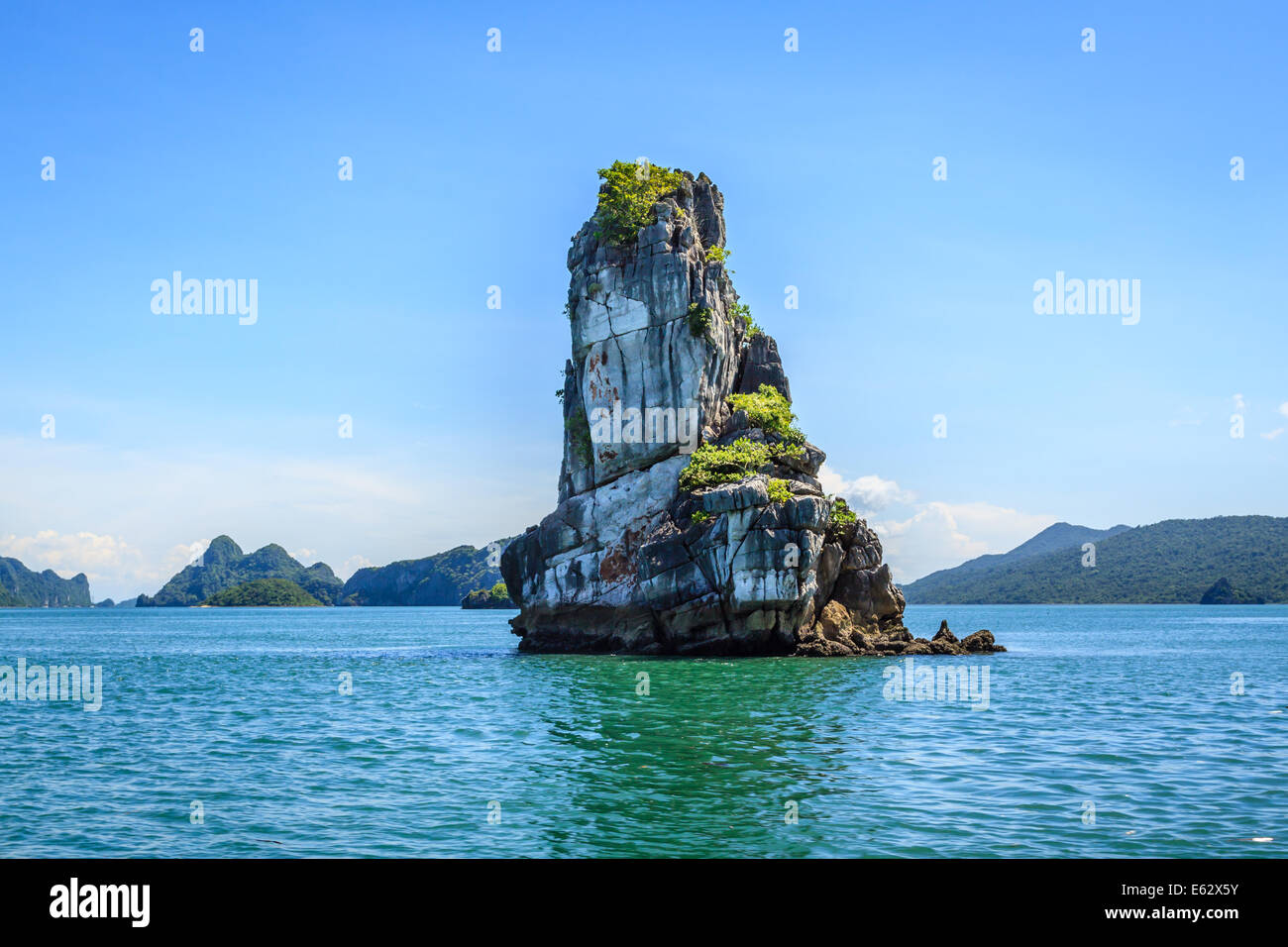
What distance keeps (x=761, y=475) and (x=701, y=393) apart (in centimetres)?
765

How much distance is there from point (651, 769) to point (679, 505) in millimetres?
33632

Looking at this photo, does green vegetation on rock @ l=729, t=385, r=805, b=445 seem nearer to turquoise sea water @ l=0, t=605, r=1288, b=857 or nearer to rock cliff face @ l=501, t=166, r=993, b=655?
rock cliff face @ l=501, t=166, r=993, b=655

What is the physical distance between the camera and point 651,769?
2198 centimetres

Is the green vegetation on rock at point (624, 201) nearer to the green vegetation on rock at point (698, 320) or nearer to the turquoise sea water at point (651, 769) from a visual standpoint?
the green vegetation on rock at point (698, 320)

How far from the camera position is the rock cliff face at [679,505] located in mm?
51781

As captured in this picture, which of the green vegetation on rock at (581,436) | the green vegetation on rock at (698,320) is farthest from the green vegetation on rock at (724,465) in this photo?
the green vegetation on rock at (581,436)

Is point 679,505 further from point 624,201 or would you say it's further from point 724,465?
point 624,201

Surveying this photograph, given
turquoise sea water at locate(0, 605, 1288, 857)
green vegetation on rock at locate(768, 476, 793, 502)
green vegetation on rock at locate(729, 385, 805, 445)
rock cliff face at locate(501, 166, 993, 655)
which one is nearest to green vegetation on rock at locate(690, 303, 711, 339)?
→ rock cliff face at locate(501, 166, 993, 655)

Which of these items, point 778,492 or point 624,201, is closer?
point 778,492

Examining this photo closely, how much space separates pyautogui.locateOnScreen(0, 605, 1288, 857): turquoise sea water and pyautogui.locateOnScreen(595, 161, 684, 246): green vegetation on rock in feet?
93.7

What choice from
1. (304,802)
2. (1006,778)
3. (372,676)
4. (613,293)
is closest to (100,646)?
(372,676)

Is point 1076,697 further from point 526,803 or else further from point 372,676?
point 372,676

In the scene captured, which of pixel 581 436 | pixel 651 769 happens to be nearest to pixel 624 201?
pixel 581 436

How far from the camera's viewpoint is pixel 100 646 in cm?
8219
